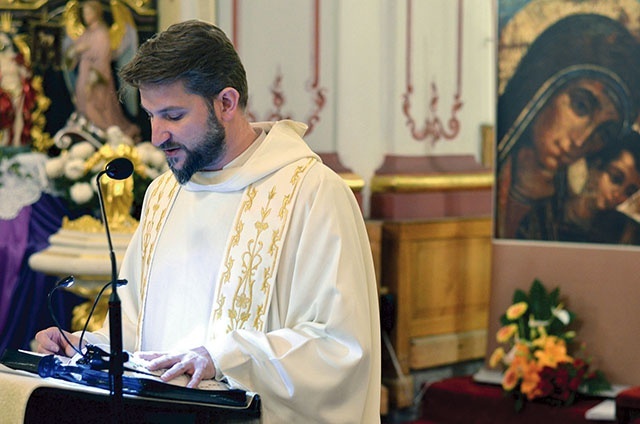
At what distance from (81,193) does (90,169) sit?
150mm

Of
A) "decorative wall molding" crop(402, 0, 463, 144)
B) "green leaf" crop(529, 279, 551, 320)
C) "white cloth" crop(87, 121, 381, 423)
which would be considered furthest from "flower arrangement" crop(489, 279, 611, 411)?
"white cloth" crop(87, 121, 381, 423)

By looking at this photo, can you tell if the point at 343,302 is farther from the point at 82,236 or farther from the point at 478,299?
the point at 478,299

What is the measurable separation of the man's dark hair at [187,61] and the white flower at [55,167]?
3115mm

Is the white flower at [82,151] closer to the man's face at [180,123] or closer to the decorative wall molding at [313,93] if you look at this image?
the decorative wall molding at [313,93]

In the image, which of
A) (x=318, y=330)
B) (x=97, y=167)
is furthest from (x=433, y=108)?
(x=318, y=330)

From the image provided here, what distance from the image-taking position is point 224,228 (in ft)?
10.3

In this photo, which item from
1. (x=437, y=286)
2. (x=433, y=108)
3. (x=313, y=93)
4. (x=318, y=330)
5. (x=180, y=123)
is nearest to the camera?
(x=318, y=330)

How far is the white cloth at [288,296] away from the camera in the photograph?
2736 mm

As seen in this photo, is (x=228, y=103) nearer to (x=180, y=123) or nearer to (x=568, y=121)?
(x=180, y=123)

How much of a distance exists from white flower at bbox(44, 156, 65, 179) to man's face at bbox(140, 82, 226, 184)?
123 inches

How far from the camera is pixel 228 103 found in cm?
298

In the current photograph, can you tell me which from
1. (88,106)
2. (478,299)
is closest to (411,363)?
(478,299)

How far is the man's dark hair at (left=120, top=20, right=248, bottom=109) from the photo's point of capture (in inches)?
113

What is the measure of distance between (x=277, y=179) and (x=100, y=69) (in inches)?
142
